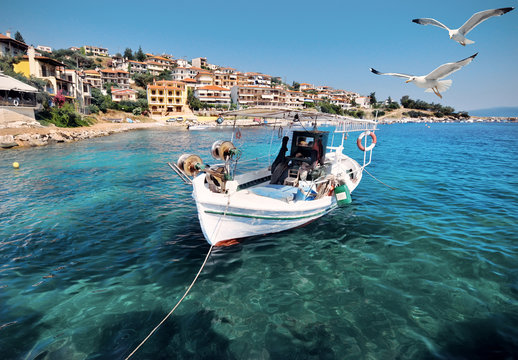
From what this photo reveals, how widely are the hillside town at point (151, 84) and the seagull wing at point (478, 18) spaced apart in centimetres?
2058

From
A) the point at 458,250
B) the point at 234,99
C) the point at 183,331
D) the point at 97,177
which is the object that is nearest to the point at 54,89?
the point at 97,177

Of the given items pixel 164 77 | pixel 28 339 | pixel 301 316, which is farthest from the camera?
pixel 164 77

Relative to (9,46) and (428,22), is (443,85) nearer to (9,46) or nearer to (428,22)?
(428,22)

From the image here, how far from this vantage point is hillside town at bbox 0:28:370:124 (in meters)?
45.9

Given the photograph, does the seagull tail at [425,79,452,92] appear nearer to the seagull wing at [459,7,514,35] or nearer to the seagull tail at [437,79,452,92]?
the seagull tail at [437,79,452,92]

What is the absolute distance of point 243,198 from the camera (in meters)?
7.78

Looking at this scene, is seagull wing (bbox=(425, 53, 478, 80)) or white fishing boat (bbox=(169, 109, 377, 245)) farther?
white fishing boat (bbox=(169, 109, 377, 245))

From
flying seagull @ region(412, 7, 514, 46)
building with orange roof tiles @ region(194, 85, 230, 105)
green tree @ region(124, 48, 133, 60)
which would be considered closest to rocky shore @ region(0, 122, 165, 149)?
flying seagull @ region(412, 7, 514, 46)

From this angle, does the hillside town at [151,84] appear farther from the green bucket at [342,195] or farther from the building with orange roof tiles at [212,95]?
the green bucket at [342,195]

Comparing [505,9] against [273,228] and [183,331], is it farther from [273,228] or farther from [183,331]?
[183,331]

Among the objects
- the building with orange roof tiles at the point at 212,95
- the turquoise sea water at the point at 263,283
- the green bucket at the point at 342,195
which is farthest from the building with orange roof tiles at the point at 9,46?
the green bucket at the point at 342,195

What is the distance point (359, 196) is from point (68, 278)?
1259 cm

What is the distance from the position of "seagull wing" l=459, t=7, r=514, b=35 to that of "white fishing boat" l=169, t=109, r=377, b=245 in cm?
409

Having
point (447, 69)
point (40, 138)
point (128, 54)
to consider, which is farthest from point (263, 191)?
point (128, 54)
